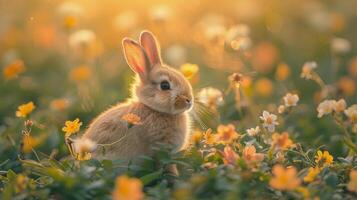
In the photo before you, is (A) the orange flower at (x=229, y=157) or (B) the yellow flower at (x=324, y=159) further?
(B) the yellow flower at (x=324, y=159)

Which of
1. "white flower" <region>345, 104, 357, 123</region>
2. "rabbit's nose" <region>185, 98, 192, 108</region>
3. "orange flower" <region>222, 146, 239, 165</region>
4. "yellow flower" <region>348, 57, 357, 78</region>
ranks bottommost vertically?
"orange flower" <region>222, 146, 239, 165</region>

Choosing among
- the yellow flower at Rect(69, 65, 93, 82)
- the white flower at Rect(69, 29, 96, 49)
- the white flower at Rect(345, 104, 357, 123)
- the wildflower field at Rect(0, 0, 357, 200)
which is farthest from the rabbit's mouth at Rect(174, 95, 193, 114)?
the white flower at Rect(69, 29, 96, 49)

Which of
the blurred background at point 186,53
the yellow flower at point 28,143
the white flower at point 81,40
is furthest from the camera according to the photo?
the white flower at point 81,40

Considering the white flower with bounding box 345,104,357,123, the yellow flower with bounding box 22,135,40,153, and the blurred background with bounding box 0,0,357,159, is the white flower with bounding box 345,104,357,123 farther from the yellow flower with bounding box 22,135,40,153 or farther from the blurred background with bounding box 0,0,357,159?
the yellow flower with bounding box 22,135,40,153

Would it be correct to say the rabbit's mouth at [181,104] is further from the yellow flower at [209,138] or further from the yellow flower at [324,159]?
the yellow flower at [324,159]

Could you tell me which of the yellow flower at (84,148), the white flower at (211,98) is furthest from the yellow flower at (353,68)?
the yellow flower at (84,148)

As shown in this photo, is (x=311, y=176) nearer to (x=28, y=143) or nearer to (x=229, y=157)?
(x=229, y=157)

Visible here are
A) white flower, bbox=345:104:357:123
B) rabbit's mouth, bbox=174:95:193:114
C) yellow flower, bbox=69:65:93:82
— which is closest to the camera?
white flower, bbox=345:104:357:123

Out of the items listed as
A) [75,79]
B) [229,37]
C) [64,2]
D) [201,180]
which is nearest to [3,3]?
[64,2]
